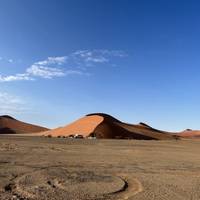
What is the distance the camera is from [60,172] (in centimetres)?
1296

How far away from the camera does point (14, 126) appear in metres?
116

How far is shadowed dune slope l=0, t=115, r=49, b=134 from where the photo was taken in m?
108

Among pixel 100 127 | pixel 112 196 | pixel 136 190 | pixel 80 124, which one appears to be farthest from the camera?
pixel 80 124

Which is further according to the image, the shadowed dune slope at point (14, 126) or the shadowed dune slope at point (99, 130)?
the shadowed dune slope at point (14, 126)

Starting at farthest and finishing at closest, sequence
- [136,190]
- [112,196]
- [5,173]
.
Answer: [5,173] < [136,190] < [112,196]

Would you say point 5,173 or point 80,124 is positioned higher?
point 80,124

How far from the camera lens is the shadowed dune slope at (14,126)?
353 ft

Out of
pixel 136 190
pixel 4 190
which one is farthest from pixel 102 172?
pixel 4 190

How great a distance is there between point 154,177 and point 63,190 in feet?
13.6

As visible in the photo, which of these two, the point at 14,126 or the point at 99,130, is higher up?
the point at 14,126

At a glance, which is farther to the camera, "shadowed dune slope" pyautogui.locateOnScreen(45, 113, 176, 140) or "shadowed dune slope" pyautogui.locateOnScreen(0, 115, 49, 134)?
"shadowed dune slope" pyautogui.locateOnScreen(0, 115, 49, 134)

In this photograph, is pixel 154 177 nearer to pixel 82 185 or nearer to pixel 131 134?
pixel 82 185

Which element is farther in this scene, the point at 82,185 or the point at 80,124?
the point at 80,124

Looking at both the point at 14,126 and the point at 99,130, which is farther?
the point at 14,126
